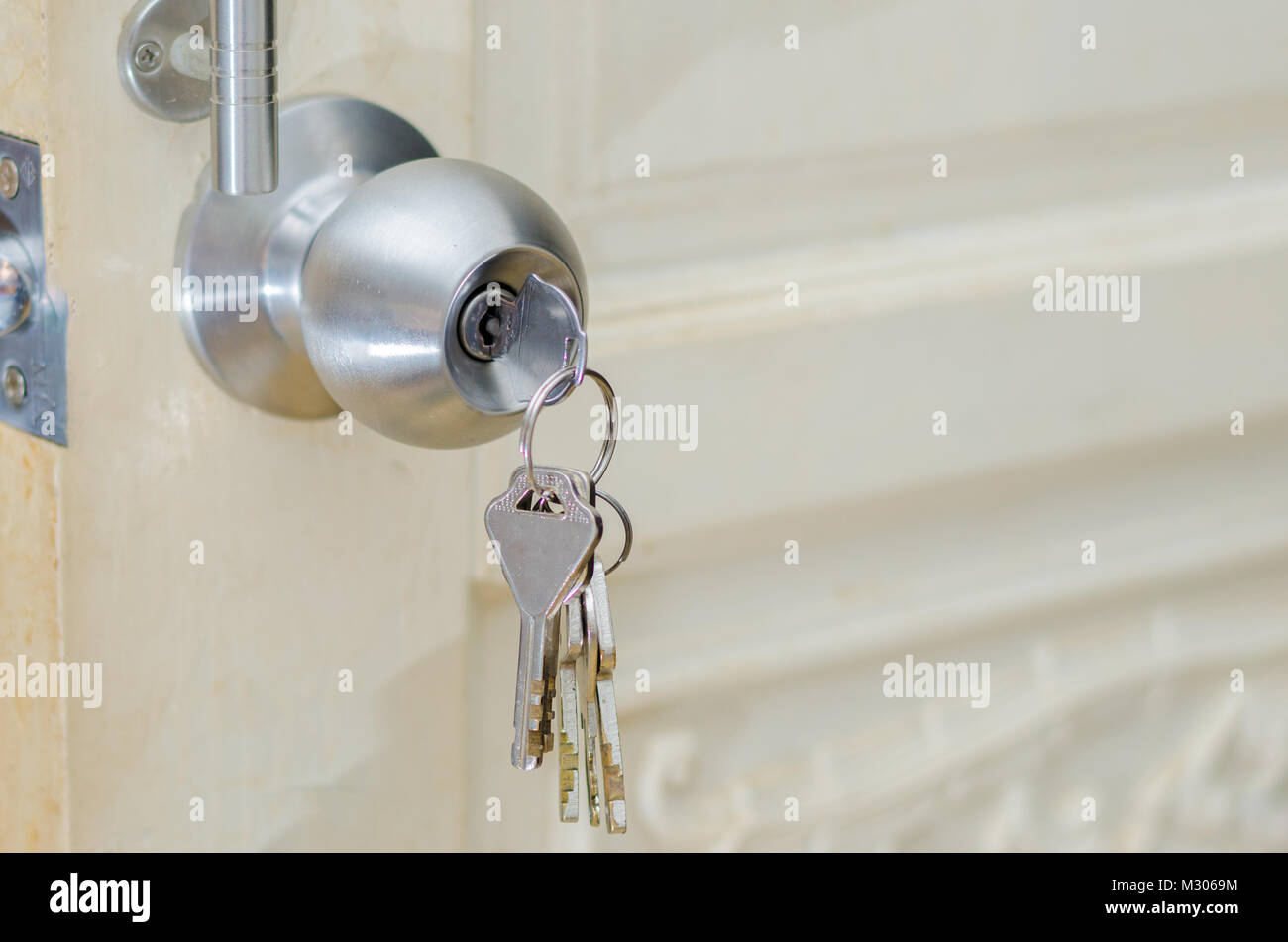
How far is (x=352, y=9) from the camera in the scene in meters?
0.45

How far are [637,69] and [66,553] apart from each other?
0.26 metres

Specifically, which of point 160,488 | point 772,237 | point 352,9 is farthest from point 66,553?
point 772,237

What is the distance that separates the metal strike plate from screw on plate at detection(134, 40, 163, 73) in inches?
1.4

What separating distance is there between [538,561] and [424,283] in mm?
75

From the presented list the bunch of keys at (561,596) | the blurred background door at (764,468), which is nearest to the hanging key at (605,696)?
the bunch of keys at (561,596)

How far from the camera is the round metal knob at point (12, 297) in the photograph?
0.42 meters

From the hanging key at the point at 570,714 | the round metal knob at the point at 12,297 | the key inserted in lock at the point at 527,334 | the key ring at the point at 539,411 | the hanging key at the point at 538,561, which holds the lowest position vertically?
the hanging key at the point at 570,714

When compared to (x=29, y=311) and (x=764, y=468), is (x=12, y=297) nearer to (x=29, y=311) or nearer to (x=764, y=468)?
(x=29, y=311)

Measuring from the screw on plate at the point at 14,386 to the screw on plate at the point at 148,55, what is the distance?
0.31 feet

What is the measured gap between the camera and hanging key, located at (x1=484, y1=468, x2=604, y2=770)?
1.22 ft

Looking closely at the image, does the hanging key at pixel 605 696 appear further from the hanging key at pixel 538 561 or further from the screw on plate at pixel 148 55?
the screw on plate at pixel 148 55
